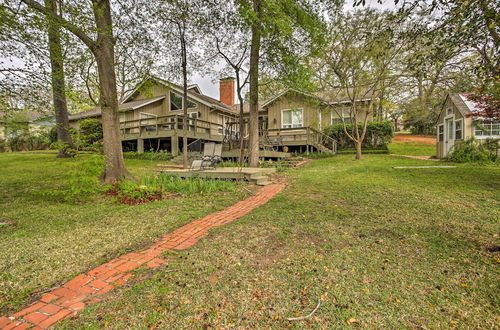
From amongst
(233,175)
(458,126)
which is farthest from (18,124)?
(458,126)

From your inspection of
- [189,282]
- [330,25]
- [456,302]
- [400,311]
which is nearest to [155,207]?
[189,282]

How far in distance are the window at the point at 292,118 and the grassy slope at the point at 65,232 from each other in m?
13.9

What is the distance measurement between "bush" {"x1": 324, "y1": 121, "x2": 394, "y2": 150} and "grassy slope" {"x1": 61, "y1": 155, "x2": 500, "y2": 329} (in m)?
12.2

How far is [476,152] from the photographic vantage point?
1047cm

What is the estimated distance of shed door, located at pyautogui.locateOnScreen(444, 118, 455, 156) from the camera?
40.0 feet

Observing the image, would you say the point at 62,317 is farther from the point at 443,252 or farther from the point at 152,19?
the point at 152,19

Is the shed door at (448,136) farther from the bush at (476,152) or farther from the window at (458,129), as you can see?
the bush at (476,152)

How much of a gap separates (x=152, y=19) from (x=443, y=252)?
9844mm

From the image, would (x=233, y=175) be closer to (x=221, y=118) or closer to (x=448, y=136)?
(x=448, y=136)

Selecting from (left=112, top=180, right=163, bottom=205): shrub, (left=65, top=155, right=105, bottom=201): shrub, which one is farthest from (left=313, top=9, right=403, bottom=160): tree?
(left=65, top=155, right=105, bottom=201): shrub

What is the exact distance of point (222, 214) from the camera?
4672mm

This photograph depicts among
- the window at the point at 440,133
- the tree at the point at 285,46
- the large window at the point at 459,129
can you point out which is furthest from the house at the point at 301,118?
the tree at the point at 285,46

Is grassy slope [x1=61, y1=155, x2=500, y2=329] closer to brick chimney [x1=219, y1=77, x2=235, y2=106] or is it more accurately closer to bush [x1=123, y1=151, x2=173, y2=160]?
bush [x1=123, y1=151, x2=173, y2=160]

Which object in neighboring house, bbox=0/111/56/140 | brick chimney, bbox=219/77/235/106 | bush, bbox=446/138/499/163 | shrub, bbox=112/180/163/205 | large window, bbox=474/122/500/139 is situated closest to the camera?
neighboring house, bbox=0/111/56/140
